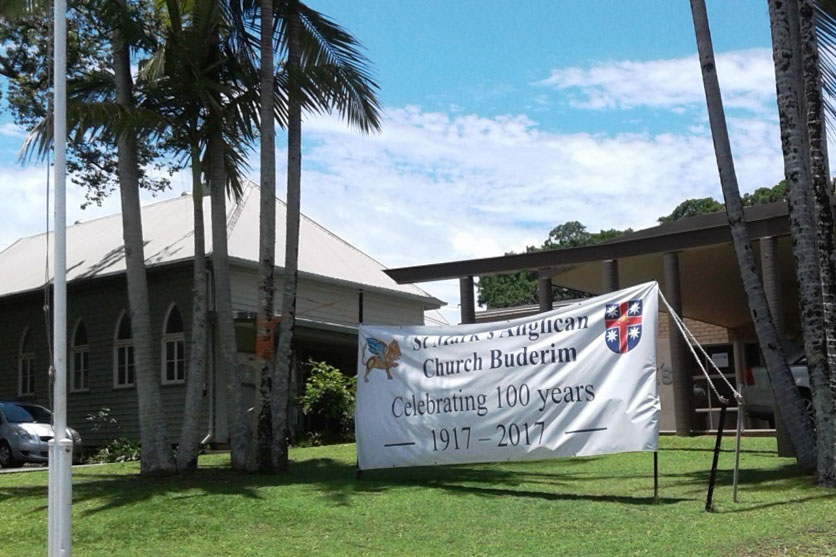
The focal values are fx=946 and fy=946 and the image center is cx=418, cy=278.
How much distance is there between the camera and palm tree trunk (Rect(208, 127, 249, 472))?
14.6 meters

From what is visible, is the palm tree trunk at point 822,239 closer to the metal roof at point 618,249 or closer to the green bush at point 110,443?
the metal roof at point 618,249

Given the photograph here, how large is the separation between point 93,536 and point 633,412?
→ 229 inches

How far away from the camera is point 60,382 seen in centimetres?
737

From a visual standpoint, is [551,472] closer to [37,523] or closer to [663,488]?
[663,488]

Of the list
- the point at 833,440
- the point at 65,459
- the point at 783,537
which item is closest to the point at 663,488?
the point at 833,440

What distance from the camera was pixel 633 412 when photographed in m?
10.4

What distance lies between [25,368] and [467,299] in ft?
49.9

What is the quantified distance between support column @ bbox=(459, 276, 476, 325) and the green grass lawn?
20.3 ft

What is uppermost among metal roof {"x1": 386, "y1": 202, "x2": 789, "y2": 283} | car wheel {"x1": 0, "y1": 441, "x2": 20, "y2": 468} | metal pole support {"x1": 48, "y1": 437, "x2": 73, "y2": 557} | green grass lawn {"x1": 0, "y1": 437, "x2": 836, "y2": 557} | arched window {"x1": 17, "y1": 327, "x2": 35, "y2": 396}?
metal roof {"x1": 386, "y1": 202, "x2": 789, "y2": 283}

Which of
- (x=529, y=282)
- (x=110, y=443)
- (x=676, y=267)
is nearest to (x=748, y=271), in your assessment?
(x=676, y=267)

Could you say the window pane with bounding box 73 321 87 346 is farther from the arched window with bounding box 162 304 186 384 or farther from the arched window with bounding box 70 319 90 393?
the arched window with bounding box 162 304 186 384

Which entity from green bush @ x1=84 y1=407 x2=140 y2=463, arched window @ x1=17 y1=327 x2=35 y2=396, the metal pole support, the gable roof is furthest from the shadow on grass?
arched window @ x1=17 y1=327 x2=35 y2=396

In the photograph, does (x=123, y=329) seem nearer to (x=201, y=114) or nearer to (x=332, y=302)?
(x=332, y=302)

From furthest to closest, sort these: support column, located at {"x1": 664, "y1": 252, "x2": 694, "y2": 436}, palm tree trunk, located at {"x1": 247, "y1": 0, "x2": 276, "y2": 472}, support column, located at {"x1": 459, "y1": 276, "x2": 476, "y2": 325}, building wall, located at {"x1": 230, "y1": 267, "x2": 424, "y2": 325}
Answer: building wall, located at {"x1": 230, "y1": 267, "x2": 424, "y2": 325}
support column, located at {"x1": 459, "y1": 276, "x2": 476, "y2": 325}
support column, located at {"x1": 664, "y1": 252, "x2": 694, "y2": 436}
palm tree trunk, located at {"x1": 247, "y1": 0, "x2": 276, "y2": 472}
